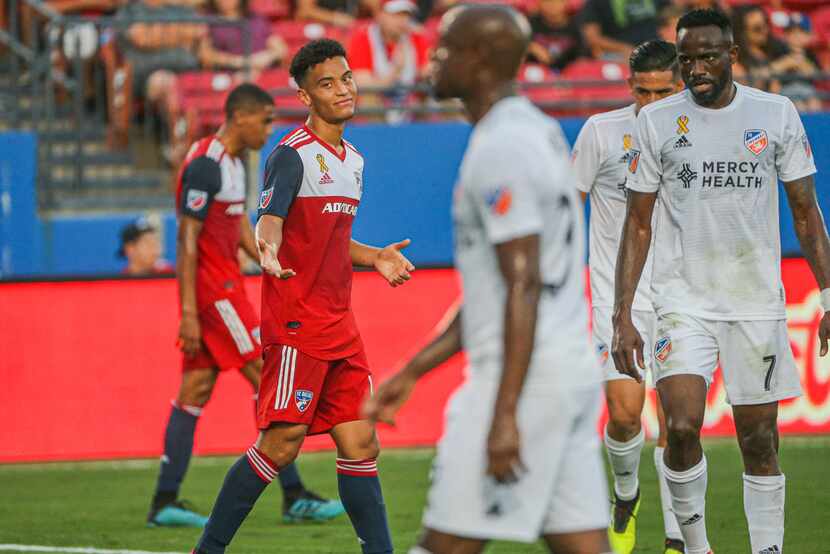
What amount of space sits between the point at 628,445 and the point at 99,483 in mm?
4182

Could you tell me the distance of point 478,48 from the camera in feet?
13.6

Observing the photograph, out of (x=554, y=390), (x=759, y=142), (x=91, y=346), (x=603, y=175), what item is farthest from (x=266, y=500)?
(x=554, y=390)

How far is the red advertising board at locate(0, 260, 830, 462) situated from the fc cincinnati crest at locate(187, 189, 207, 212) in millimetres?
2406

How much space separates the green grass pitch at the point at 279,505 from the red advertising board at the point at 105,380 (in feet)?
0.57

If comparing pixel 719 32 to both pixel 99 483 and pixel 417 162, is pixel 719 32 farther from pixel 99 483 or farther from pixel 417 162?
pixel 417 162

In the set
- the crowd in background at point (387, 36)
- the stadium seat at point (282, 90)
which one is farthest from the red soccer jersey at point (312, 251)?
the crowd in background at point (387, 36)

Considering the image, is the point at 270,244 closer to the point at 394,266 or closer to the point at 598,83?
the point at 394,266

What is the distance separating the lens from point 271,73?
560 inches

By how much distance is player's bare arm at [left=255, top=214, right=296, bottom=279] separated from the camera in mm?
5848

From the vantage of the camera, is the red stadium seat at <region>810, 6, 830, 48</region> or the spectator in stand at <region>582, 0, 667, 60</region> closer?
the spectator in stand at <region>582, 0, 667, 60</region>

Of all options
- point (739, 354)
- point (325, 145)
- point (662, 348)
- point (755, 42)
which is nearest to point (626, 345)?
point (662, 348)

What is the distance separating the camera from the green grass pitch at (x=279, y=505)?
7.69 m

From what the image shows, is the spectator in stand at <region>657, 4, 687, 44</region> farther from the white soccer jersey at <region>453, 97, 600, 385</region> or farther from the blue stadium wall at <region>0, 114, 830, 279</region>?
the white soccer jersey at <region>453, 97, 600, 385</region>

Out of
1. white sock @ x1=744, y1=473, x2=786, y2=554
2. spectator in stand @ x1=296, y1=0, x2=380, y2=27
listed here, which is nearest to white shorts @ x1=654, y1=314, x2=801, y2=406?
white sock @ x1=744, y1=473, x2=786, y2=554
